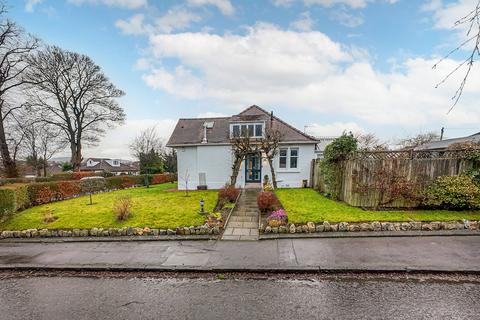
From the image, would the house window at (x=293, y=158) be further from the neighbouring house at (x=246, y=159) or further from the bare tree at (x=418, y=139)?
the bare tree at (x=418, y=139)

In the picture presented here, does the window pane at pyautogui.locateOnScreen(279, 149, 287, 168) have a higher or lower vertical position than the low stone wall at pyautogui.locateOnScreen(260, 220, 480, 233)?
higher

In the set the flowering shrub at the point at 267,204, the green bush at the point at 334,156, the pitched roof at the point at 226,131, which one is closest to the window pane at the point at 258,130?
the pitched roof at the point at 226,131

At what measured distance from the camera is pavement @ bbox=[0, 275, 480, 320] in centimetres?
375

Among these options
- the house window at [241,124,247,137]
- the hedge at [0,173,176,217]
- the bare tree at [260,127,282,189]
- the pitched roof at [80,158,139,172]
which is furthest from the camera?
the pitched roof at [80,158,139,172]

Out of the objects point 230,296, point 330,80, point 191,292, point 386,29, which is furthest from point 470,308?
point 330,80

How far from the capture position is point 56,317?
3.89 meters

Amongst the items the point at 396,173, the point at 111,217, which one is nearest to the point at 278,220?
the point at 396,173

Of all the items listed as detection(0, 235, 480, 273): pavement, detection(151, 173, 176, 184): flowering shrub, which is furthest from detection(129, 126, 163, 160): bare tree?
detection(0, 235, 480, 273): pavement

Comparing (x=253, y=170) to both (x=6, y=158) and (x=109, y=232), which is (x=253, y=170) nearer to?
(x=109, y=232)

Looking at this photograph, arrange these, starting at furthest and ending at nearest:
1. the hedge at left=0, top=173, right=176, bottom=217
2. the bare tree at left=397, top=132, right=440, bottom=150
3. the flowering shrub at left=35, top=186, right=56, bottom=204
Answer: the bare tree at left=397, top=132, right=440, bottom=150 → the flowering shrub at left=35, top=186, right=56, bottom=204 → the hedge at left=0, top=173, right=176, bottom=217

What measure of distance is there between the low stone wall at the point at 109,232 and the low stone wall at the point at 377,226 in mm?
2457

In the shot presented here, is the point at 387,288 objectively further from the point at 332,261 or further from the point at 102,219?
the point at 102,219

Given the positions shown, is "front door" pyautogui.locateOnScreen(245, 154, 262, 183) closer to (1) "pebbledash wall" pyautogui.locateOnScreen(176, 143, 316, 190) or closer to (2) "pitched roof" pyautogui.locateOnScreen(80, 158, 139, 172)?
(1) "pebbledash wall" pyautogui.locateOnScreen(176, 143, 316, 190)

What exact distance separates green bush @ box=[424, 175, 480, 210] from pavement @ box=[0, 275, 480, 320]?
514 centimetres
